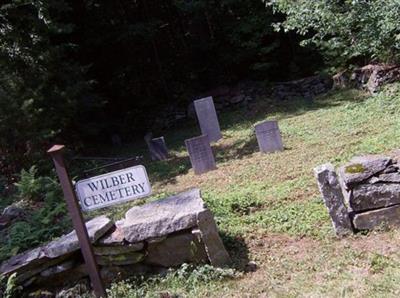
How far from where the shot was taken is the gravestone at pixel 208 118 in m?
10.5

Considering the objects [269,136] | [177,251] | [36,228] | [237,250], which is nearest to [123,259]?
[177,251]

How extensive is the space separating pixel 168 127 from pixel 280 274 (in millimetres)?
11125

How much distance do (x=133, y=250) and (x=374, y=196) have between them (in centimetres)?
219

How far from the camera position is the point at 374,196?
12.8 ft

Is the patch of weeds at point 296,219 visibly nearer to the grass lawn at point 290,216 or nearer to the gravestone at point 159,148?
the grass lawn at point 290,216

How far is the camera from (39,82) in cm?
953

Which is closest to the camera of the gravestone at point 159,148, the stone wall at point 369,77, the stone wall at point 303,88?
the gravestone at point 159,148

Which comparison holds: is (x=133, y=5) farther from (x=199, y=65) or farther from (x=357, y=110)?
(x=357, y=110)

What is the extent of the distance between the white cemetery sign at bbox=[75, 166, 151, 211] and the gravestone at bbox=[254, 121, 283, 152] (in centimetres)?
500

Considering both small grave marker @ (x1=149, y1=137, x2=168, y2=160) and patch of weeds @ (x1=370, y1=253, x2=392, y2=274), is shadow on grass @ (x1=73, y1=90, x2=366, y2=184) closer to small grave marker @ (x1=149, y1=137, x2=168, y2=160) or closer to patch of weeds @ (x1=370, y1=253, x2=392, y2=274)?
small grave marker @ (x1=149, y1=137, x2=168, y2=160)

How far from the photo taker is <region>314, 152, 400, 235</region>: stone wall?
388 centimetres

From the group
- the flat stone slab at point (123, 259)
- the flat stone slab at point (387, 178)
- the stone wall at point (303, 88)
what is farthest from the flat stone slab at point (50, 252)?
the stone wall at point (303, 88)

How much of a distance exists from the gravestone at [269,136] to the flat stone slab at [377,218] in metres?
4.05

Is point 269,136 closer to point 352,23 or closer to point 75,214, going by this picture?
point 352,23
